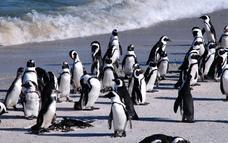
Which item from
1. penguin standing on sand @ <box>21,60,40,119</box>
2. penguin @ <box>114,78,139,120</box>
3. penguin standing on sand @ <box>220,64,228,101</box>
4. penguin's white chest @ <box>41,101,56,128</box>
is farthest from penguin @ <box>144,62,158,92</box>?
penguin's white chest @ <box>41,101,56,128</box>

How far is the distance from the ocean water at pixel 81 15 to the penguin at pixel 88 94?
907 cm

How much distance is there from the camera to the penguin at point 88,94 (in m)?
12.6

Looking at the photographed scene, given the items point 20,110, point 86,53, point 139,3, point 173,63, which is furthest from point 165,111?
point 139,3

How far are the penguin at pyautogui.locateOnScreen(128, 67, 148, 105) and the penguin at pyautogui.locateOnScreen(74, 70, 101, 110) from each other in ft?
2.25

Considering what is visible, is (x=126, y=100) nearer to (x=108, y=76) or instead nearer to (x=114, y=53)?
(x=108, y=76)

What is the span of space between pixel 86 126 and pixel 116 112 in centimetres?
77

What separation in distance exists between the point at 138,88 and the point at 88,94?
94 centimetres

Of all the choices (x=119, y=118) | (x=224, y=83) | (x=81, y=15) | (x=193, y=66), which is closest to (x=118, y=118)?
(x=119, y=118)

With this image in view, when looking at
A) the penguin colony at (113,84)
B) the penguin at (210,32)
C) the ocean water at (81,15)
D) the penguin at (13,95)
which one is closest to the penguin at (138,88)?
the penguin colony at (113,84)

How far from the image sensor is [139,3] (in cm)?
2902

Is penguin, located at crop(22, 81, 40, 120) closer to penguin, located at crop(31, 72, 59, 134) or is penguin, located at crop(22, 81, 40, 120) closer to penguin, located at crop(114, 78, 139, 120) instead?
penguin, located at crop(31, 72, 59, 134)

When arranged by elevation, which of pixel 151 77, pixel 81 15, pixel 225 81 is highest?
pixel 81 15

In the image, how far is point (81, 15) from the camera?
85.5 feet

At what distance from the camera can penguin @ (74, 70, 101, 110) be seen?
1256 centimetres
